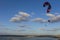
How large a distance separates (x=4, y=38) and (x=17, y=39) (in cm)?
74

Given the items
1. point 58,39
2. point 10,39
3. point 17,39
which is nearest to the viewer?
point 58,39

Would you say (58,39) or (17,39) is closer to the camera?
(58,39)

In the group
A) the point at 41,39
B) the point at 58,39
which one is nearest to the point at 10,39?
the point at 41,39

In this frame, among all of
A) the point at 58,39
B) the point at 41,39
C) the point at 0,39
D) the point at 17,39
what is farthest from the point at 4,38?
the point at 58,39

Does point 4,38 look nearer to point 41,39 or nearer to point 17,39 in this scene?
point 17,39

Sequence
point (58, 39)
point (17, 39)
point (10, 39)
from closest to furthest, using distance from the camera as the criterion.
→ point (58, 39)
point (10, 39)
point (17, 39)

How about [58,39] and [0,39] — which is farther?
[0,39]

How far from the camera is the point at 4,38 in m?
8.02

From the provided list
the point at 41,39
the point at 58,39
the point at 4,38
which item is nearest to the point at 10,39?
the point at 4,38

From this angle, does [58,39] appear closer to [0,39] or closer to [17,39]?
[17,39]

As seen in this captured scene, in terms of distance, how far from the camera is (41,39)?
334 inches

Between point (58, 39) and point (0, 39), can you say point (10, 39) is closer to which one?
point (0, 39)

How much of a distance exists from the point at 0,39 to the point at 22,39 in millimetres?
1234

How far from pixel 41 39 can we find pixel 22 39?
1.05 meters
